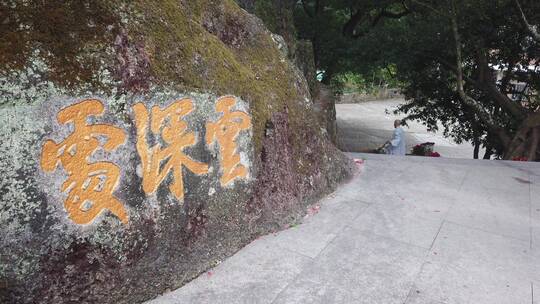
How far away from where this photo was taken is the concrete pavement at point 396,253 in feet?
11.1

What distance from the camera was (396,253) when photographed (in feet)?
13.3

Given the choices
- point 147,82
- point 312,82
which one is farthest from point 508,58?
point 147,82

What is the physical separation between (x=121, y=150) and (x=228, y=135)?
1159 mm

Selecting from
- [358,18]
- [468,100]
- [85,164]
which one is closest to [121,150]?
[85,164]

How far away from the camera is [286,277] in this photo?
354 centimetres

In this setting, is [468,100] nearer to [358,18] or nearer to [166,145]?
[358,18]

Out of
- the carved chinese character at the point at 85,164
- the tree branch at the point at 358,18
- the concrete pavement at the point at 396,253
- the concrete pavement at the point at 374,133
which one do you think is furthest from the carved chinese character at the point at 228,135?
the tree branch at the point at 358,18

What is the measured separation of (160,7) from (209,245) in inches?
84.8

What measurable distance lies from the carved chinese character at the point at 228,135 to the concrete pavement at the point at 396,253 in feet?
2.62

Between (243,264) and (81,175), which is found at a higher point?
(81,175)

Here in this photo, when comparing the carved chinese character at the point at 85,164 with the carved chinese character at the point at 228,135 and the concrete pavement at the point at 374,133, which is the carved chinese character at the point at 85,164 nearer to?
the carved chinese character at the point at 228,135

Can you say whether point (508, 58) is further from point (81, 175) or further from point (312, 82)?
point (81, 175)

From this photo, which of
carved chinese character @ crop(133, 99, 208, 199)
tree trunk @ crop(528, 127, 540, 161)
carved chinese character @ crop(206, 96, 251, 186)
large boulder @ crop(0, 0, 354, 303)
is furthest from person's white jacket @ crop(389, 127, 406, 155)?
carved chinese character @ crop(133, 99, 208, 199)

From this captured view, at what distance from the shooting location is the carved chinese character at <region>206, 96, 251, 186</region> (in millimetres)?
3711
